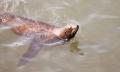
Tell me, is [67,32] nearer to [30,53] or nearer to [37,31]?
[37,31]

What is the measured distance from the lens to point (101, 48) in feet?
22.4

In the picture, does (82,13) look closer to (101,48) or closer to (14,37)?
(101,48)

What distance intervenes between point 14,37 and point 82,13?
1805mm

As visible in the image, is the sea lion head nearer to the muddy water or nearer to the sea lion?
the sea lion

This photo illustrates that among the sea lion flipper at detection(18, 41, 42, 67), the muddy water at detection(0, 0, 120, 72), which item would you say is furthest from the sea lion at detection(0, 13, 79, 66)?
the muddy water at detection(0, 0, 120, 72)

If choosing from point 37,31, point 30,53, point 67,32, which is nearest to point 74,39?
point 67,32

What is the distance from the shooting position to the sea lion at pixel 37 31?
6672mm

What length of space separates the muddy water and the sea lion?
0.49ft

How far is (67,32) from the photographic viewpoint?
669 cm

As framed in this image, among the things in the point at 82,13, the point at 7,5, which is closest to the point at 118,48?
the point at 82,13

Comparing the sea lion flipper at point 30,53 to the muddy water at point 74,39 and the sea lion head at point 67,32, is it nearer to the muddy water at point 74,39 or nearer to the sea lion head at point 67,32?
the muddy water at point 74,39

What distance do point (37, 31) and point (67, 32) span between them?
2.43 feet

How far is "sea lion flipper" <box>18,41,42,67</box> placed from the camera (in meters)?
6.29

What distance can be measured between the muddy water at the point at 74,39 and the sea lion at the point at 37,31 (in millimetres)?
149
